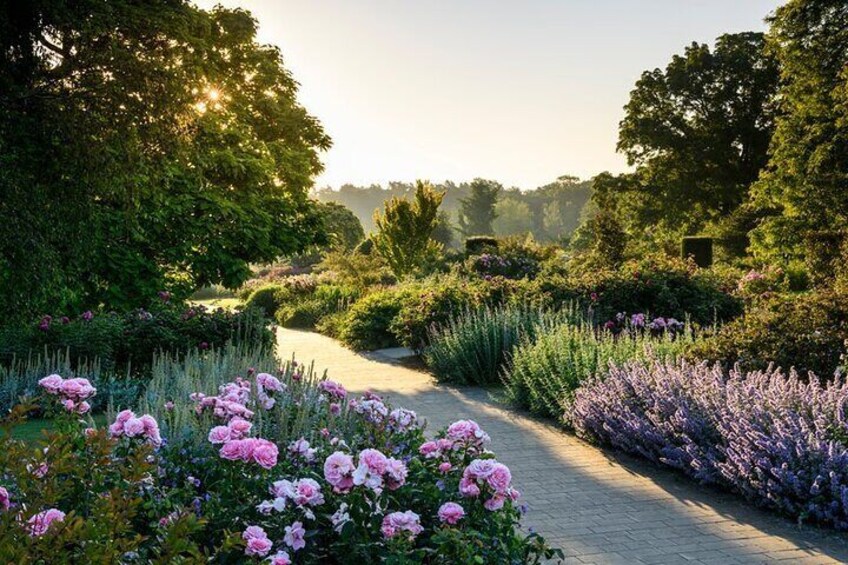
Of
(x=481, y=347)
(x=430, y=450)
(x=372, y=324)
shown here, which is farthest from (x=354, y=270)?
(x=430, y=450)

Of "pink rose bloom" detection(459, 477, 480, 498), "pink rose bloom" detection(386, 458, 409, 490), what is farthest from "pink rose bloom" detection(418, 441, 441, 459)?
"pink rose bloom" detection(386, 458, 409, 490)

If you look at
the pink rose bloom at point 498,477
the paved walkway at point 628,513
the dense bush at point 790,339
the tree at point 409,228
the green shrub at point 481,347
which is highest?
the tree at point 409,228

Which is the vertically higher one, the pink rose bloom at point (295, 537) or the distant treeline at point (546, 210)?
the distant treeline at point (546, 210)

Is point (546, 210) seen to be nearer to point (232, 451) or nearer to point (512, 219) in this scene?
point (512, 219)

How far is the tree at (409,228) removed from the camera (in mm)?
22469

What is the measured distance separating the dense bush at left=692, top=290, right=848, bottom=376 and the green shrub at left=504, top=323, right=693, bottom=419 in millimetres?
534

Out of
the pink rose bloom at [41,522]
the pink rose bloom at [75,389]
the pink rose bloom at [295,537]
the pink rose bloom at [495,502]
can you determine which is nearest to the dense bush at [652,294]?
the pink rose bloom at [495,502]

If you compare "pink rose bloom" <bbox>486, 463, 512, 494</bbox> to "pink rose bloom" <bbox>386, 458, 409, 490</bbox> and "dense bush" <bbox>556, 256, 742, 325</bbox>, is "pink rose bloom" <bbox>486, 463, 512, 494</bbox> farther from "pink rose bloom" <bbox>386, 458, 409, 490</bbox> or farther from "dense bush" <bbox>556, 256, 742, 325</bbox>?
"dense bush" <bbox>556, 256, 742, 325</bbox>

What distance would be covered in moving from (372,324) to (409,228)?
8456mm

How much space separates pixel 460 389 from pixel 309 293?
14.0 meters

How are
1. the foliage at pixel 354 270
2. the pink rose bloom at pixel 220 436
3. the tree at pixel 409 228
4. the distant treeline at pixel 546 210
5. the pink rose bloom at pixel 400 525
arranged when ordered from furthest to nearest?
the distant treeline at pixel 546 210
the tree at pixel 409 228
the foliage at pixel 354 270
the pink rose bloom at pixel 220 436
the pink rose bloom at pixel 400 525

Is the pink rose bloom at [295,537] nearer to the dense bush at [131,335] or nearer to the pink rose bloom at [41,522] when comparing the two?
the pink rose bloom at [41,522]

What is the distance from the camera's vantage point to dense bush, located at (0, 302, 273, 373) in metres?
8.65

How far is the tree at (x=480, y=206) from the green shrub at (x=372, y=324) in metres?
55.8
